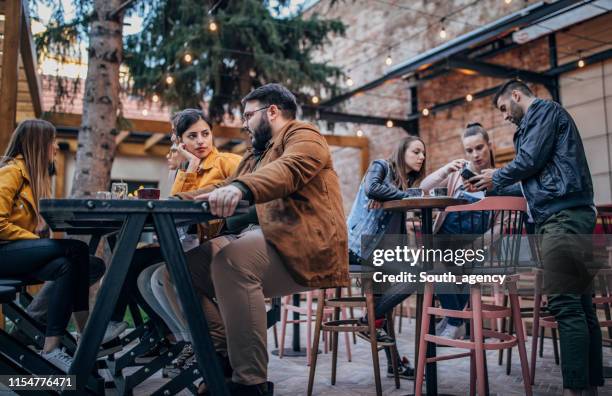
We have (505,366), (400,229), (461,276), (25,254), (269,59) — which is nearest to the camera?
(25,254)

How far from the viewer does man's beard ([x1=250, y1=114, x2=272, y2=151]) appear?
7.16 ft

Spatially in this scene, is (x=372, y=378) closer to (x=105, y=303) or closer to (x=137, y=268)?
(x=137, y=268)

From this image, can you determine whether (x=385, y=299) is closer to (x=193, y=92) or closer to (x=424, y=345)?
(x=424, y=345)

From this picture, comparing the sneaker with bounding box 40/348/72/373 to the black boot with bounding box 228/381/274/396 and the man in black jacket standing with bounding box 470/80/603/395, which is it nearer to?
the black boot with bounding box 228/381/274/396

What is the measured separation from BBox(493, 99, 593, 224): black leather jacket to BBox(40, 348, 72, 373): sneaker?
2.09 meters

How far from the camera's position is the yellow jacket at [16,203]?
2183mm

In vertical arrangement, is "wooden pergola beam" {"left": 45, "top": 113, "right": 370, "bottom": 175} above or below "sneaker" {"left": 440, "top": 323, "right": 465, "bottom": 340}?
above

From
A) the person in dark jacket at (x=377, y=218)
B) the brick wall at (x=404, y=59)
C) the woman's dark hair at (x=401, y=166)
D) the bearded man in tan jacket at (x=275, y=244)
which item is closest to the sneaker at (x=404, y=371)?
the person in dark jacket at (x=377, y=218)

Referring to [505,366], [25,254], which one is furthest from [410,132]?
[25,254]

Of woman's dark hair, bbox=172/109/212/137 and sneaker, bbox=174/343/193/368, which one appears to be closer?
sneaker, bbox=174/343/193/368

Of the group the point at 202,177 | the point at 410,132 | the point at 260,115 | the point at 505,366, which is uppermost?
the point at 410,132

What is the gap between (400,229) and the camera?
118 inches

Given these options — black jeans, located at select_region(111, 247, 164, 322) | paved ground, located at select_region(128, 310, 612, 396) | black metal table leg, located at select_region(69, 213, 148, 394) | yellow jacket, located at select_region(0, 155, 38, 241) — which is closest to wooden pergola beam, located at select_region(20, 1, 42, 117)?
yellow jacket, located at select_region(0, 155, 38, 241)

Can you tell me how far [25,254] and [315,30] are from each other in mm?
8161
